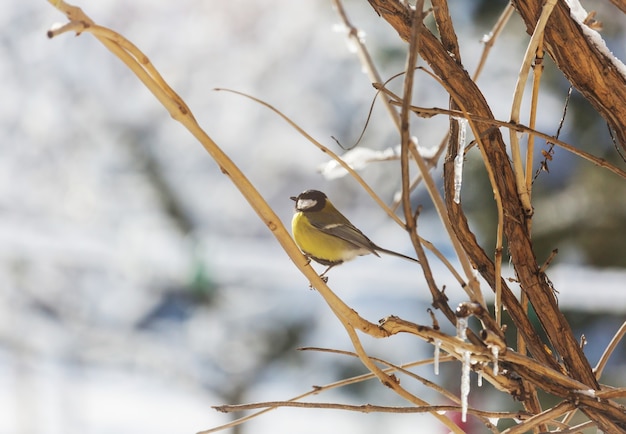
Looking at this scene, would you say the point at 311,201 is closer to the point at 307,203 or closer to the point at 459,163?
the point at 307,203

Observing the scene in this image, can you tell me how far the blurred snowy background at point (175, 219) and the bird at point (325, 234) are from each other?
314 centimetres

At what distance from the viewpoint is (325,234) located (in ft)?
4.12

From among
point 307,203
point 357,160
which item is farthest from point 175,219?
point 357,160

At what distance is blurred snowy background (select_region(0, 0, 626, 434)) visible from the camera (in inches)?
191

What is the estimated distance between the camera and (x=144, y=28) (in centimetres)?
549

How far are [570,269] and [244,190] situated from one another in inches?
142

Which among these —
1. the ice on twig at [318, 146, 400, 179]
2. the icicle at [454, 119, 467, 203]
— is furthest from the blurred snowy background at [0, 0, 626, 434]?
the icicle at [454, 119, 467, 203]

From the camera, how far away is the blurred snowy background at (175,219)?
4840 millimetres

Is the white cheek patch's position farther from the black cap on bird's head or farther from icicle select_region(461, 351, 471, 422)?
icicle select_region(461, 351, 471, 422)

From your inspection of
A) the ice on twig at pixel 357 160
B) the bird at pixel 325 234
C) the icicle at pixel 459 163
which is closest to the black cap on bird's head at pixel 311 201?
the bird at pixel 325 234

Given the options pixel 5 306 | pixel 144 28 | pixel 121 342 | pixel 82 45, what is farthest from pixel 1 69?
pixel 121 342

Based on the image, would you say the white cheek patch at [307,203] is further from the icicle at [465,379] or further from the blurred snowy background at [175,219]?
the blurred snowy background at [175,219]

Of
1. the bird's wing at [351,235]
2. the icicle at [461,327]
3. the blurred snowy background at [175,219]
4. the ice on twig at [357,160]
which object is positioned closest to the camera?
the icicle at [461,327]

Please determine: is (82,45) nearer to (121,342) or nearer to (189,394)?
(121,342)
